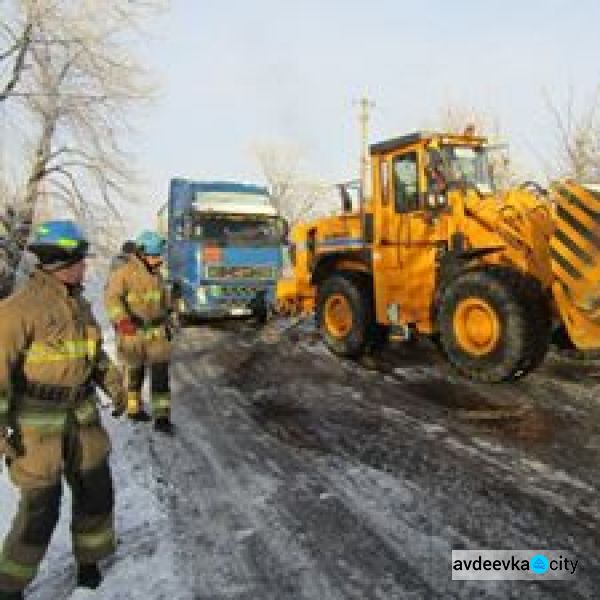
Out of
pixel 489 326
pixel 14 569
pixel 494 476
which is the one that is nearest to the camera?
pixel 14 569

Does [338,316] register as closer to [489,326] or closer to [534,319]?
[489,326]

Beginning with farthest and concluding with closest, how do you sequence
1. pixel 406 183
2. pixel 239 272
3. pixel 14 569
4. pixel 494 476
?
pixel 239 272
pixel 406 183
pixel 494 476
pixel 14 569

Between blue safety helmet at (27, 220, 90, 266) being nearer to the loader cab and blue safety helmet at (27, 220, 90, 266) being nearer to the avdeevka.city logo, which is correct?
the avdeevka.city logo

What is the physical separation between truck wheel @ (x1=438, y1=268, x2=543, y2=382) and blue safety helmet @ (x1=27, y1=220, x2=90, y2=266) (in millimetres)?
4811

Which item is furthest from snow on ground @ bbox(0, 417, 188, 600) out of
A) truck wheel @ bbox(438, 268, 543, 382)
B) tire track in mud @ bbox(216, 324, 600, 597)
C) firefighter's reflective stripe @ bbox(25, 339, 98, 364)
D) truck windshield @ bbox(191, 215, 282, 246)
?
truck windshield @ bbox(191, 215, 282, 246)

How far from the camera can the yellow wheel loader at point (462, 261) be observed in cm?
708

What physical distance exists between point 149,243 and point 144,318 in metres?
0.67

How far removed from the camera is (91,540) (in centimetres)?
355

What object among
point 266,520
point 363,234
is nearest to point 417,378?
point 363,234

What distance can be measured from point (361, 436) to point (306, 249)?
5.37 m

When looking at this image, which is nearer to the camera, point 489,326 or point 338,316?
point 489,326

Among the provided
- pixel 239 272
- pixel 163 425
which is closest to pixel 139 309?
pixel 163 425

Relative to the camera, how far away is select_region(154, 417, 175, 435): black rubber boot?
6.42 meters

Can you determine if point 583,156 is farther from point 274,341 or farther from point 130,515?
point 130,515
